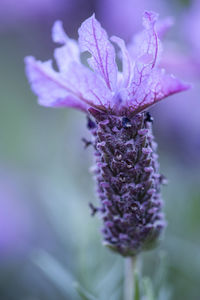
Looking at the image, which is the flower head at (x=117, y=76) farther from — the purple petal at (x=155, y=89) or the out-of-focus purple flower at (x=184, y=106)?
the out-of-focus purple flower at (x=184, y=106)

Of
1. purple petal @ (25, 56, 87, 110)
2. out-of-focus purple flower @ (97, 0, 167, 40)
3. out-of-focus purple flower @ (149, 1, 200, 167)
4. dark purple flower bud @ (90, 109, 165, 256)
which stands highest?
out-of-focus purple flower @ (97, 0, 167, 40)

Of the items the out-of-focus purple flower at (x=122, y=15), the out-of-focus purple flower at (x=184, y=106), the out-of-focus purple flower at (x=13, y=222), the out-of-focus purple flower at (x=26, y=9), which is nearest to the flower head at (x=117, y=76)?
the out-of-focus purple flower at (x=184, y=106)

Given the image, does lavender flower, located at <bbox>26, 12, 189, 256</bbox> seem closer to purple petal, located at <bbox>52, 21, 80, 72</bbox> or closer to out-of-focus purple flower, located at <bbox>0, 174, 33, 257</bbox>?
purple petal, located at <bbox>52, 21, 80, 72</bbox>

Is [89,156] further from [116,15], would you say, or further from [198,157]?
[116,15]

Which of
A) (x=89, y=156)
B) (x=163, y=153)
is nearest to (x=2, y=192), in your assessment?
(x=89, y=156)

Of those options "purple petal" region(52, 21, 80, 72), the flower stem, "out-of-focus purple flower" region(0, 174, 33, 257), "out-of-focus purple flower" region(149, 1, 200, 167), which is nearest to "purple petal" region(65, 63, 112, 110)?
"purple petal" region(52, 21, 80, 72)

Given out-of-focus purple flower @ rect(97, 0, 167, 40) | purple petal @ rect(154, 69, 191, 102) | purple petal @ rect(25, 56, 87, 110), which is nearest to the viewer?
purple petal @ rect(154, 69, 191, 102)
